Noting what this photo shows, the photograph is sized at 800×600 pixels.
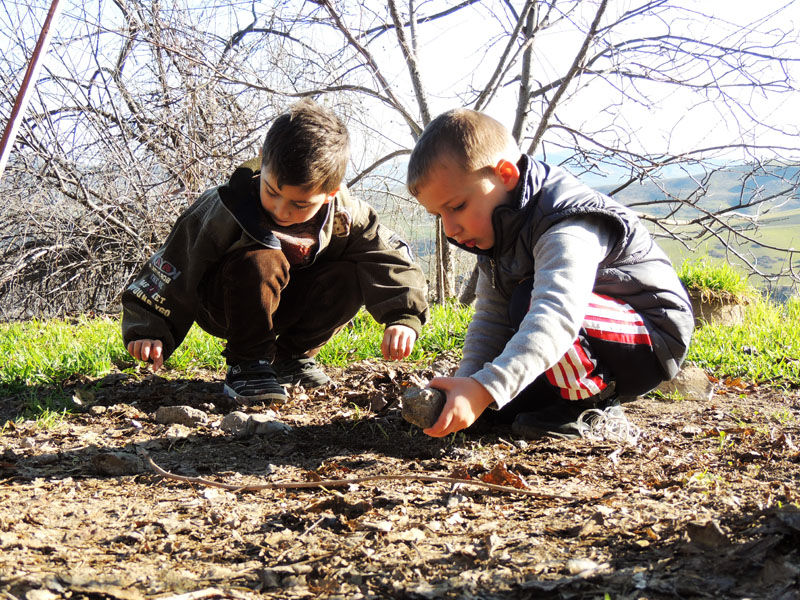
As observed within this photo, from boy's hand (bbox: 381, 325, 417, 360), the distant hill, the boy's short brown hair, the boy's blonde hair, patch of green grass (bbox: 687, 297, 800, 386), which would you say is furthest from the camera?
the distant hill

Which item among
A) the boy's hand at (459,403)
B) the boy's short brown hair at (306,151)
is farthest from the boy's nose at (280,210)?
the boy's hand at (459,403)

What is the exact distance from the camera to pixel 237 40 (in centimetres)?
648

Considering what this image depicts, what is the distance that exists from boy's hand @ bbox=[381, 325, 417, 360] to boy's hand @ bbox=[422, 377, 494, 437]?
3.43 ft

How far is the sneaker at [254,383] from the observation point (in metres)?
3.10

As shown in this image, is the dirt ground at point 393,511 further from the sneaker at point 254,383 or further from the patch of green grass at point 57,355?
the patch of green grass at point 57,355

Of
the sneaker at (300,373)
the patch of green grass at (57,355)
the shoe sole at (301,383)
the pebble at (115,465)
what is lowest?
the pebble at (115,465)

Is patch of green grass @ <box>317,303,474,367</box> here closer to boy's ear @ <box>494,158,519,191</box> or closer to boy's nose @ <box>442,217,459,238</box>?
boy's nose @ <box>442,217,459,238</box>

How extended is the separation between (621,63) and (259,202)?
3.53 m

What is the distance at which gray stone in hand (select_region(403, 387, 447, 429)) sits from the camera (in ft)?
6.26

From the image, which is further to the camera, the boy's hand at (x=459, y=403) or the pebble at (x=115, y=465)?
the pebble at (x=115, y=465)

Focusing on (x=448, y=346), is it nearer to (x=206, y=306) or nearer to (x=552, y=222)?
(x=206, y=306)

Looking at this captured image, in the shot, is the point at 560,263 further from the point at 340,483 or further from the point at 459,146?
the point at 340,483

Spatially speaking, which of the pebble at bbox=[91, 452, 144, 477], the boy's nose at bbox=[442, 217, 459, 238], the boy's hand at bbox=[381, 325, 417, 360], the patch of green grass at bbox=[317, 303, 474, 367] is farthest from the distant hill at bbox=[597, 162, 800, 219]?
the pebble at bbox=[91, 452, 144, 477]

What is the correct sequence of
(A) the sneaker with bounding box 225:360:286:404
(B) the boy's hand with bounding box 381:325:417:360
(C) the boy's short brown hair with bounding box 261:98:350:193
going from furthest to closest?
(A) the sneaker with bounding box 225:360:286:404
(B) the boy's hand with bounding box 381:325:417:360
(C) the boy's short brown hair with bounding box 261:98:350:193
